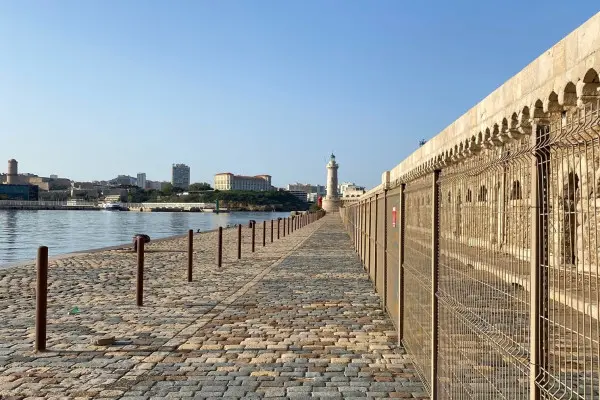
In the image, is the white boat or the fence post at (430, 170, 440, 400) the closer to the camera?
the fence post at (430, 170, 440, 400)

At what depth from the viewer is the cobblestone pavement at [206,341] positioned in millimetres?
5480

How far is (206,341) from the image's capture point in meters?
7.28

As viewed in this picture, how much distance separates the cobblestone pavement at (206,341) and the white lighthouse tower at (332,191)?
116112 millimetres

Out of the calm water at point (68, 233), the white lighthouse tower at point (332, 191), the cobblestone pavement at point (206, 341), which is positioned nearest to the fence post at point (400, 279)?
the cobblestone pavement at point (206, 341)

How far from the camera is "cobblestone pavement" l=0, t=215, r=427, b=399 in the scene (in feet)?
18.0

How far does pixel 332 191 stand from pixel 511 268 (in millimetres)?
132109

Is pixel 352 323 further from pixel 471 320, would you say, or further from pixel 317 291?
pixel 471 320

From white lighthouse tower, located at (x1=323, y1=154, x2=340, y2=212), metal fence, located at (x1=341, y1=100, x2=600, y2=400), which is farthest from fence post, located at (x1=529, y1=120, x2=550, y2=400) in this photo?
white lighthouse tower, located at (x1=323, y1=154, x2=340, y2=212)

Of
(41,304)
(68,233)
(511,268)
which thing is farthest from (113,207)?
(511,268)

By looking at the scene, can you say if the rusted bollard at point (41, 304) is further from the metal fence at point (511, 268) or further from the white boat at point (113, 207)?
the white boat at point (113, 207)

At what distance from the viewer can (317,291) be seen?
11.8 m

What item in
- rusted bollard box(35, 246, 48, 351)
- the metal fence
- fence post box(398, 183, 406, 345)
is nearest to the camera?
the metal fence

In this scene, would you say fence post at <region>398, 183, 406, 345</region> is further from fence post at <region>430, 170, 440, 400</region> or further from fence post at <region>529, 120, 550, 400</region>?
fence post at <region>529, 120, 550, 400</region>

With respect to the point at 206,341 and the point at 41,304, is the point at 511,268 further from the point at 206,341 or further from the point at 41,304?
the point at 41,304
